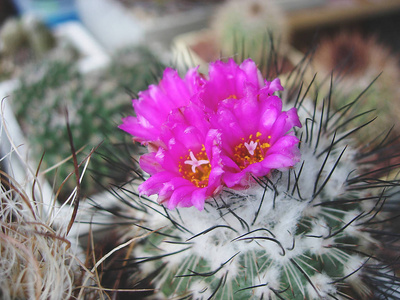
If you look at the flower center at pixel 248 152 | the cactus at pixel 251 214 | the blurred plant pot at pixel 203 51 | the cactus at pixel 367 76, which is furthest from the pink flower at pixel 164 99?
the blurred plant pot at pixel 203 51

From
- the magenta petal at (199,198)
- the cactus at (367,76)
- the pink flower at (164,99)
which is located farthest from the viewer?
the cactus at (367,76)

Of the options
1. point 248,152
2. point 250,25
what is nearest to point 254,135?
point 248,152

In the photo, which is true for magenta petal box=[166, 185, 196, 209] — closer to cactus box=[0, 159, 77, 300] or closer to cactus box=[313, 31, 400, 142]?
cactus box=[0, 159, 77, 300]

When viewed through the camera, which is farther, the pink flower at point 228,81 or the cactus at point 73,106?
the cactus at point 73,106

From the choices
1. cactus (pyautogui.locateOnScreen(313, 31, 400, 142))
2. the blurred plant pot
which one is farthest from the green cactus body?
the blurred plant pot

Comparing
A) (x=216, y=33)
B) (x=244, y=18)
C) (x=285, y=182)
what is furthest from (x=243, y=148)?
(x=216, y=33)

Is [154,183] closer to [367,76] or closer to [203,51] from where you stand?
[367,76]

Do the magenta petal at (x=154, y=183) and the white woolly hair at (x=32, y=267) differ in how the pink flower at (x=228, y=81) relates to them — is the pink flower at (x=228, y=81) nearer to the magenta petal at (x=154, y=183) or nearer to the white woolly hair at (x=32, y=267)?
the magenta petal at (x=154, y=183)
